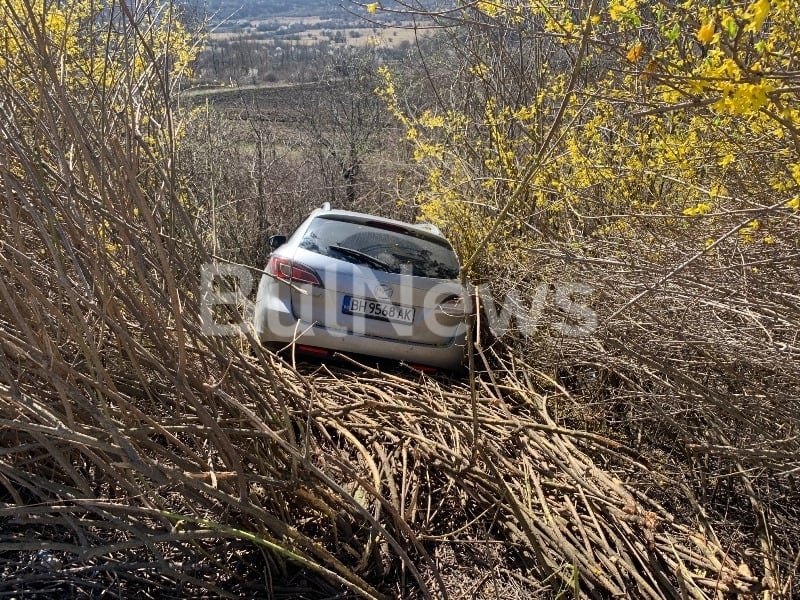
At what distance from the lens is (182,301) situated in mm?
2373

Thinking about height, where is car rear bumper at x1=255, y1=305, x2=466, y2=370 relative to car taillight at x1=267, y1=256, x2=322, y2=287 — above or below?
below

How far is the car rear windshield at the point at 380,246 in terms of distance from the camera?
4465 mm

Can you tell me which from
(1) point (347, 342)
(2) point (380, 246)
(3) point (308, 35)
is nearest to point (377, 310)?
(1) point (347, 342)

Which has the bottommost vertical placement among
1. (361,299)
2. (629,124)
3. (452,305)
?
(452,305)

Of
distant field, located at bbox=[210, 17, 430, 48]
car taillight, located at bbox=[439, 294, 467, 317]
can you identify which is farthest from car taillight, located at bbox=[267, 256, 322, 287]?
distant field, located at bbox=[210, 17, 430, 48]

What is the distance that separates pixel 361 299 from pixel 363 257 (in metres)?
0.31

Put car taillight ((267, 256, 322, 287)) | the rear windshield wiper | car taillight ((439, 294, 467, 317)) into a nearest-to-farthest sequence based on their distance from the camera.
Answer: car taillight ((267, 256, 322, 287)) < the rear windshield wiper < car taillight ((439, 294, 467, 317))

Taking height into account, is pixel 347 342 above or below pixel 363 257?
below

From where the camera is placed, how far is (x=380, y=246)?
4582mm

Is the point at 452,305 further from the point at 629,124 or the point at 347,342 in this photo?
the point at 629,124

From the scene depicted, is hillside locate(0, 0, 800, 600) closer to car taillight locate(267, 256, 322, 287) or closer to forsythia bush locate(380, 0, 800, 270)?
forsythia bush locate(380, 0, 800, 270)

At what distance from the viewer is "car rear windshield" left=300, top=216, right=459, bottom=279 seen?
4.46 meters

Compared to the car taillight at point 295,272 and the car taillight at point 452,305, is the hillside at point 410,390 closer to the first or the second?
the car taillight at point 452,305

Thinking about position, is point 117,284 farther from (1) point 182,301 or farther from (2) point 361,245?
(2) point 361,245
